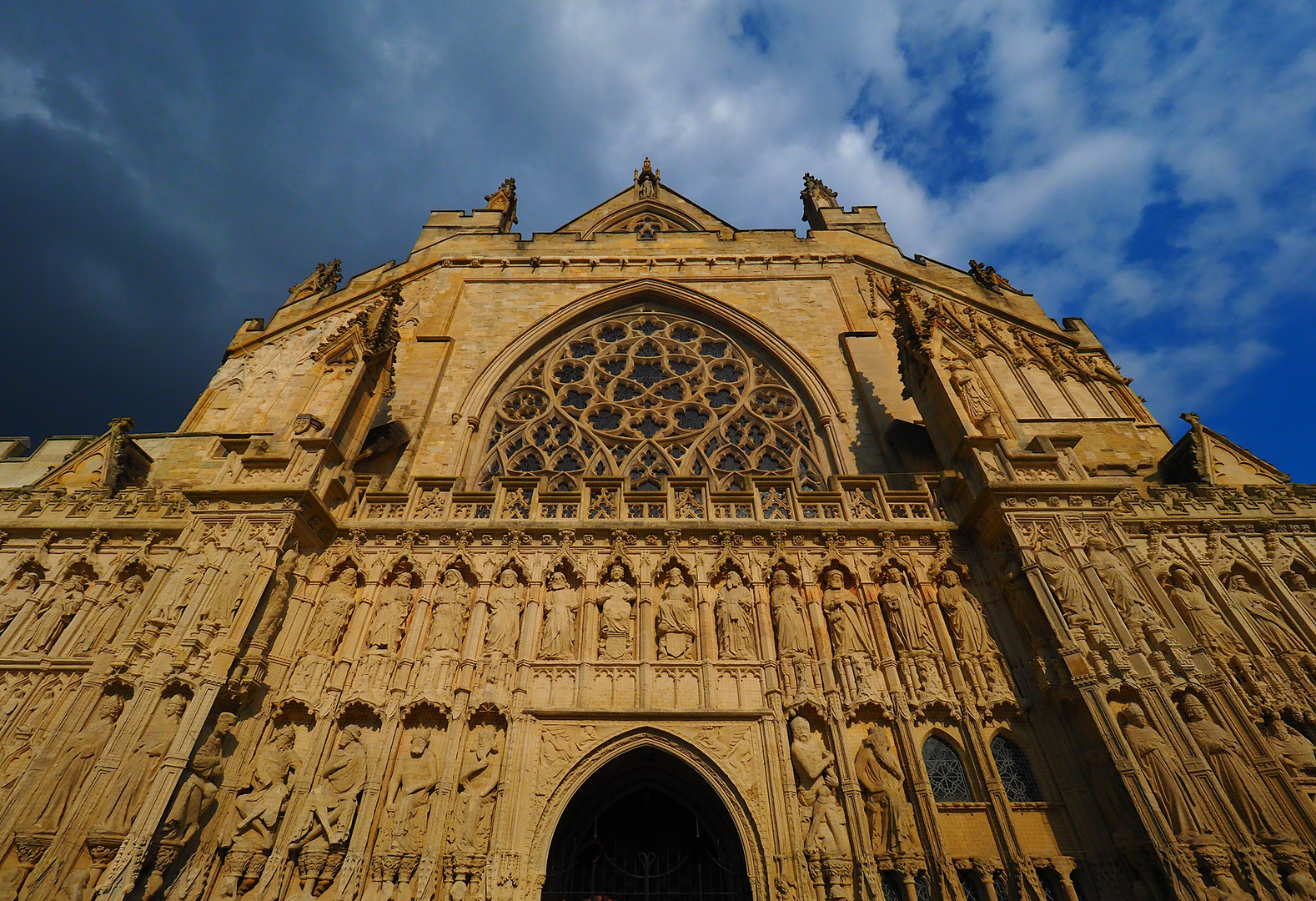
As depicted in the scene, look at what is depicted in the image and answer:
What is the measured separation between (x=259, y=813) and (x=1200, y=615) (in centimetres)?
1110

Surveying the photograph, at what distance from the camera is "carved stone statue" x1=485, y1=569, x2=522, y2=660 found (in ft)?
25.9

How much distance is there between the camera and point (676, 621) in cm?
817

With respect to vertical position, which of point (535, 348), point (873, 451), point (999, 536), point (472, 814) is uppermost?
point (535, 348)

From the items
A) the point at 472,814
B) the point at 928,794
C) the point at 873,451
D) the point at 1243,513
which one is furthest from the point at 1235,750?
the point at 472,814

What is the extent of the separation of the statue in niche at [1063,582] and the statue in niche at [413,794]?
7.28 m

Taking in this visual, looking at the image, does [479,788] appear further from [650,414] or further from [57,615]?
[650,414]

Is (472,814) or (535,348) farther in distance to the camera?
(535,348)

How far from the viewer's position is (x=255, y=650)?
7398mm

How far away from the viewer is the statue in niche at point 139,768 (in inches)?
236

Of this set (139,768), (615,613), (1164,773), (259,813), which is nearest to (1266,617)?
(1164,773)

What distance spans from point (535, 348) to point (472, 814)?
1035 centimetres

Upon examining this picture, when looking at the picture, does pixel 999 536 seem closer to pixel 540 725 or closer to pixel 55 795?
pixel 540 725

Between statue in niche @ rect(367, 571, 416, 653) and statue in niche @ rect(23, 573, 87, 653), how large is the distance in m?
4.24

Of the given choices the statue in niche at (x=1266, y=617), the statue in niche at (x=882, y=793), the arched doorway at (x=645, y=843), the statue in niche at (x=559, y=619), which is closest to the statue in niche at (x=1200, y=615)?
the statue in niche at (x=1266, y=617)
